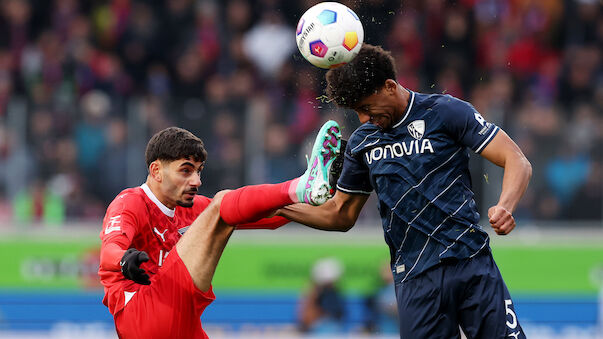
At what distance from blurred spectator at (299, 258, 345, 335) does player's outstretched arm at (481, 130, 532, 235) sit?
6.60 meters

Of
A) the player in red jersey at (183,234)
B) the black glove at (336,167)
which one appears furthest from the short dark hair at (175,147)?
the black glove at (336,167)

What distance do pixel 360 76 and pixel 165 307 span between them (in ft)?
5.93

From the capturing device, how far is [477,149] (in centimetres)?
488

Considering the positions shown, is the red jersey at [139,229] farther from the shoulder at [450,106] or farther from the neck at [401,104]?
the shoulder at [450,106]

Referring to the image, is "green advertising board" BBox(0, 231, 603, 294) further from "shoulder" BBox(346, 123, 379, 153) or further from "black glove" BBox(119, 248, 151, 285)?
"black glove" BBox(119, 248, 151, 285)

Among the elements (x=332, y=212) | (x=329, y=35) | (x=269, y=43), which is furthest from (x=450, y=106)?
(x=269, y=43)

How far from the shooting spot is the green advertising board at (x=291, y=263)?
11281 millimetres

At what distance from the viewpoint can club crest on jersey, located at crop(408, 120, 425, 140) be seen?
16.5 ft

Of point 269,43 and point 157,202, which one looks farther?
point 269,43

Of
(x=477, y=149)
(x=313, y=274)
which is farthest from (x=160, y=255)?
(x=313, y=274)

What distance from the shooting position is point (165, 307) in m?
5.48

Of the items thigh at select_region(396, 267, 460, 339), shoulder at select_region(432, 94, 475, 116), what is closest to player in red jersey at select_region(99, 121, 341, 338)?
shoulder at select_region(432, 94, 475, 116)

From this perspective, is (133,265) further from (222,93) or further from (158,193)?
(222,93)

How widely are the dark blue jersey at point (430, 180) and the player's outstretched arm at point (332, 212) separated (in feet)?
1.19
